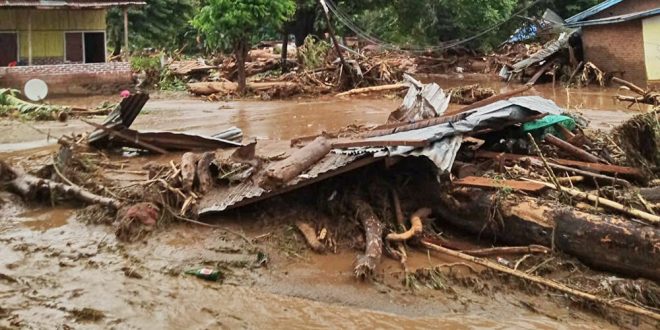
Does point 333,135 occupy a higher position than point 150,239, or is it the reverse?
point 333,135

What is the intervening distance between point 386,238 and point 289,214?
3.92ft

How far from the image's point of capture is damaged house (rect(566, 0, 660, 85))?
20375 millimetres

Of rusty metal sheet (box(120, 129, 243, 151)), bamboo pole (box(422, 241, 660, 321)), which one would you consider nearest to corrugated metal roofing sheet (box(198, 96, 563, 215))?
bamboo pole (box(422, 241, 660, 321))

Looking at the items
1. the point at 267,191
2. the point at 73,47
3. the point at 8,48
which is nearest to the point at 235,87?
the point at 73,47

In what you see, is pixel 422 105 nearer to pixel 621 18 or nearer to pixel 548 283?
pixel 548 283

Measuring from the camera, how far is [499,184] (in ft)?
21.4

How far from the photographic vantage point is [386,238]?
20.6 ft

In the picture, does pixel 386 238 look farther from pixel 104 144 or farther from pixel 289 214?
pixel 104 144

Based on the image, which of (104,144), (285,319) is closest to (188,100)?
(104,144)

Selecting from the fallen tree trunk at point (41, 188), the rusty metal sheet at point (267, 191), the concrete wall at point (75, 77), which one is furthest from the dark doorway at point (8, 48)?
the rusty metal sheet at point (267, 191)

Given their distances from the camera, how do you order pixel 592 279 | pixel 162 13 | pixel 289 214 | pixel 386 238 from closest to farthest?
pixel 592 279 → pixel 386 238 → pixel 289 214 → pixel 162 13

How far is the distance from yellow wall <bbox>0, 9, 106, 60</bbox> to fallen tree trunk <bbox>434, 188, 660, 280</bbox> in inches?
831

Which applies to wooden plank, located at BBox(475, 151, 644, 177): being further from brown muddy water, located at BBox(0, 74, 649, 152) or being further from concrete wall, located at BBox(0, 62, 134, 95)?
concrete wall, located at BBox(0, 62, 134, 95)

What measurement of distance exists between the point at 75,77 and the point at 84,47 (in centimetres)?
339
